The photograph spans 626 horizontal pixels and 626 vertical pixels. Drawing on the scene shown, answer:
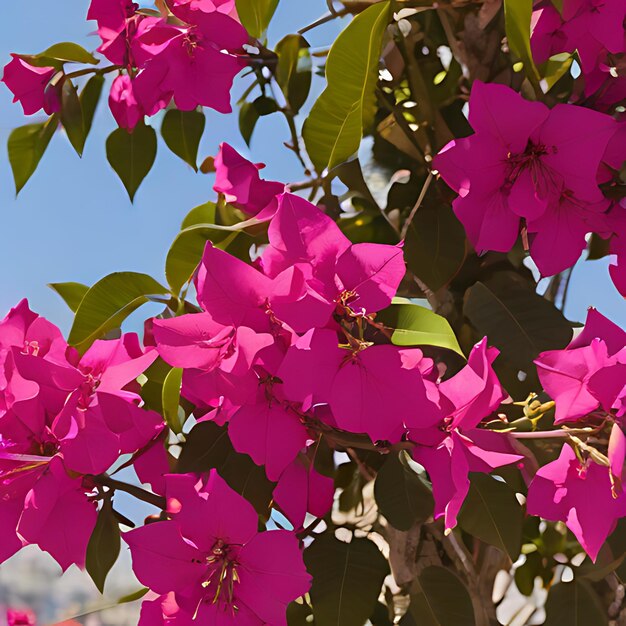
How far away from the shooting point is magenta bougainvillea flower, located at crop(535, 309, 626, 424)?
0.37m

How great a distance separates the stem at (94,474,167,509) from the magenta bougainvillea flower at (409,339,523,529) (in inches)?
5.9

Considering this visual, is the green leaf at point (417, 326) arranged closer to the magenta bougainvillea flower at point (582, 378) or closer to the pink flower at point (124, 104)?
the magenta bougainvillea flower at point (582, 378)

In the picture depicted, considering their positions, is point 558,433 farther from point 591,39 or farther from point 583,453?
point 591,39

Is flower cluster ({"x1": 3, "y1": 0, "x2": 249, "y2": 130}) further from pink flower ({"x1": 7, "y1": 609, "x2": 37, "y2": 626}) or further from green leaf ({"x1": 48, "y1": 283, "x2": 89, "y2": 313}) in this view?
pink flower ({"x1": 7, "y1": 609, "x2": 37, "y2": 626})

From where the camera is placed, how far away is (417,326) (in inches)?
16.0

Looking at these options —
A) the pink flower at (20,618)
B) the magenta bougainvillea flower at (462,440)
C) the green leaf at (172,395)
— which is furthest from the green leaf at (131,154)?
the pink flower at (20,618)

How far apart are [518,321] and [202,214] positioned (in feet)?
0.70

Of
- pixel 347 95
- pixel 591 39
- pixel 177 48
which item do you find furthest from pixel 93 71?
pixel 591 39

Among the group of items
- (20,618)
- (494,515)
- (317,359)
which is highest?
(317,359)

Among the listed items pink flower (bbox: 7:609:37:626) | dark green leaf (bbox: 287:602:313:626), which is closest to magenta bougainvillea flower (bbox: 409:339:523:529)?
dark green leaf (bbox: 287:602:313:626)

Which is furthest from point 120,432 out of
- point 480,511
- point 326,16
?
point 326,16

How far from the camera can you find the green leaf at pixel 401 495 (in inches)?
18.2

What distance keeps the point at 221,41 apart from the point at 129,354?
202mm

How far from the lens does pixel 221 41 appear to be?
528mm
